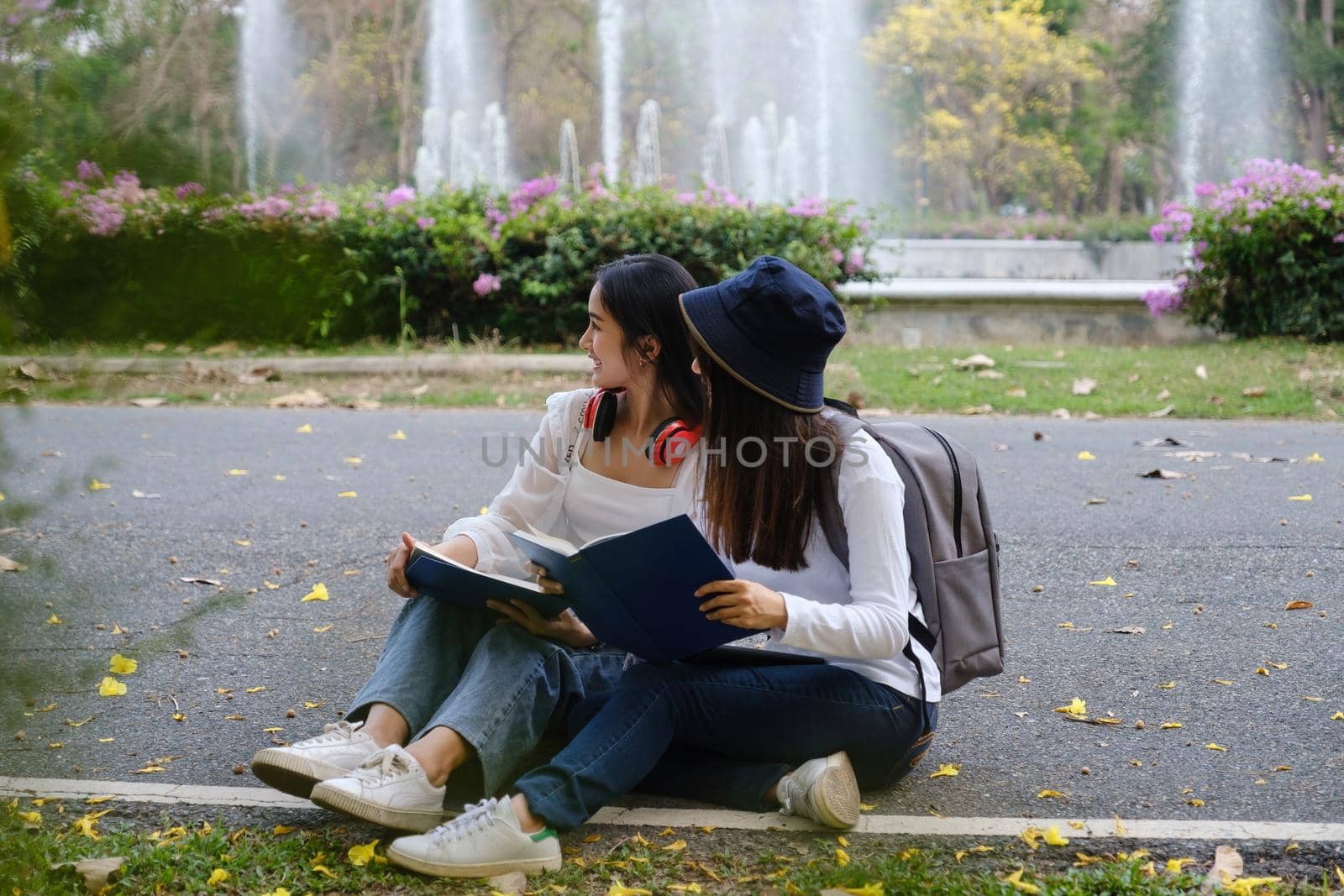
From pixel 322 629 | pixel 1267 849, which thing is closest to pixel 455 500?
pixel 322 629

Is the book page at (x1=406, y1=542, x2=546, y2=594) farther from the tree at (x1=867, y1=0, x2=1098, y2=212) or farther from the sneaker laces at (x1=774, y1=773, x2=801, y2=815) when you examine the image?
the tree at (x1=867, y1=0, x2=1098, y2=212)

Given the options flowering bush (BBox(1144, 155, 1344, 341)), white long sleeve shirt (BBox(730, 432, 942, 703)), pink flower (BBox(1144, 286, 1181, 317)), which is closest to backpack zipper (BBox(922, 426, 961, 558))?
white long sleeve shirt (BBox(730, 432, 942, 703))

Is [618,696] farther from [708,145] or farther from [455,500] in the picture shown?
[708,145]

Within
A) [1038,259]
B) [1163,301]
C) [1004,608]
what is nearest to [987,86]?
[1038,259]

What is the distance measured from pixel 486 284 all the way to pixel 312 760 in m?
7.57

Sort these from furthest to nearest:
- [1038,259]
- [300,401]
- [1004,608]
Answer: [1038,259]
[300,401]
[1004,608]

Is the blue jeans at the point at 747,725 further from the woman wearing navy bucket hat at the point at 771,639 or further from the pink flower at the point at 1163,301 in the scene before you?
the pink flower at the point at 1163,301

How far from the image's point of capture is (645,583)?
229cm

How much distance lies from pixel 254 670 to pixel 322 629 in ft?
1.26

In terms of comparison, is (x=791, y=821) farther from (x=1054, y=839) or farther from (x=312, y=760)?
(x=312, y=760)

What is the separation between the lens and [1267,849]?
2.37 m

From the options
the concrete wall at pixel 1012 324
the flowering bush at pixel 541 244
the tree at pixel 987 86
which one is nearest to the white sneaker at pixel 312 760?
the flowering bush at pixel 541 244

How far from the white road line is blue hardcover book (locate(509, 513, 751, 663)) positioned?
0.33 metres

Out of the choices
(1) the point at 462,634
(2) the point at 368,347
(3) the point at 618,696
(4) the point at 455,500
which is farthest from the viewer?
(2) the point at 368,347
